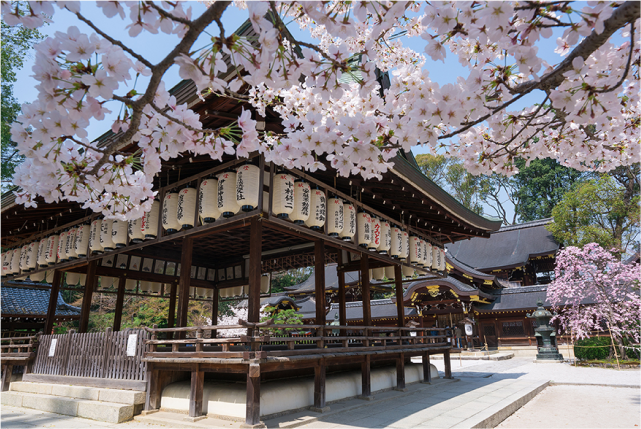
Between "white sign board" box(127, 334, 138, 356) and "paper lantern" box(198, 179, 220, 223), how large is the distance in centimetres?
266

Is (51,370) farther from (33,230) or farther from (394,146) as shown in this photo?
(394,146)

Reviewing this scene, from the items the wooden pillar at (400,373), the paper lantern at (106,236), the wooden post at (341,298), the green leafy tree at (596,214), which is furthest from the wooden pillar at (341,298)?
the green leafy tree at (596,214)

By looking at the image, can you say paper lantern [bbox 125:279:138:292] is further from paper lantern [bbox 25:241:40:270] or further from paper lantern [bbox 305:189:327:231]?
paper lantern [bbox 305:189:327:231]

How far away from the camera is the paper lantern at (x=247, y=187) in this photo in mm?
6188

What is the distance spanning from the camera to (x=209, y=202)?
6695mm

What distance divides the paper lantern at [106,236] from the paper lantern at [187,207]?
7.85 ft

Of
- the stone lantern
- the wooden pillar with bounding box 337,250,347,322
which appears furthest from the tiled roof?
the stone lantern

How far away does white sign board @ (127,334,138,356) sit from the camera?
23.4ft

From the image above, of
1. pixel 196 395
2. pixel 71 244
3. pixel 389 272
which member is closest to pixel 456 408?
pixel 196 395

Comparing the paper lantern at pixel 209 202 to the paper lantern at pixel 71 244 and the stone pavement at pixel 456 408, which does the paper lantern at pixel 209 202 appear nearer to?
the stone pavement at pixel 456 408

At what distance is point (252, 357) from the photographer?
17.9 feet

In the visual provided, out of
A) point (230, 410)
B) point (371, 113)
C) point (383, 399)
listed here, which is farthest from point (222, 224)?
point (383, 399)

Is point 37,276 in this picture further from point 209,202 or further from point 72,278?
point 209,202

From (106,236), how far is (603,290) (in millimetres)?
20415
